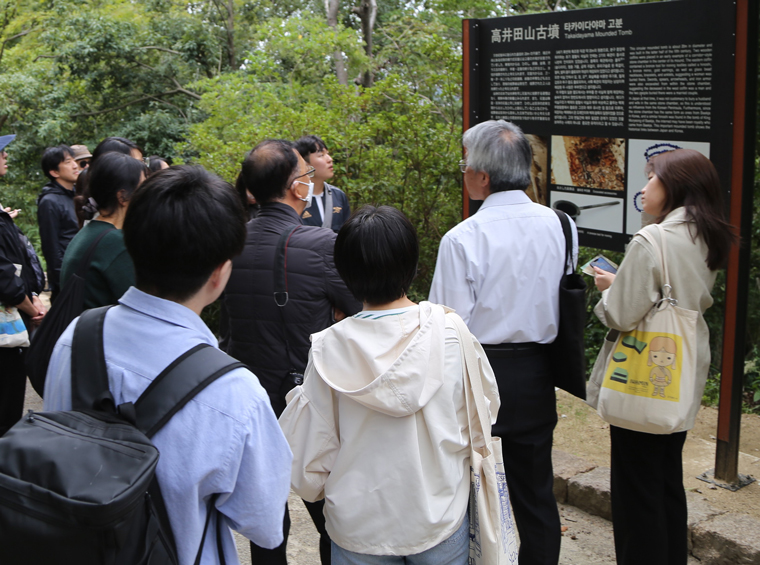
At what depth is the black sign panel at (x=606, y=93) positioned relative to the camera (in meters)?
3.45

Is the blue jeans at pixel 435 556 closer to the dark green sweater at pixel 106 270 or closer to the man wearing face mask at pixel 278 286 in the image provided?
the man wearing face mask at pixel 278 286

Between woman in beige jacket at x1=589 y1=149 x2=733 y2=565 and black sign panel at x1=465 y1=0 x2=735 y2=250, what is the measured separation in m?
0.28

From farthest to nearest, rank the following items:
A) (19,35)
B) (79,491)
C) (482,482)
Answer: (19,35) < (482,482) < (79,491)

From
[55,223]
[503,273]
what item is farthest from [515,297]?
[55,223]

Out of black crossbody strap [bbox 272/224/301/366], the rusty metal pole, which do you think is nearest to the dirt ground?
the rusty metal pole

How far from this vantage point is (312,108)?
633 cm

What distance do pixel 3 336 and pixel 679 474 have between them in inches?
129

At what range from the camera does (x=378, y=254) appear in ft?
6.23

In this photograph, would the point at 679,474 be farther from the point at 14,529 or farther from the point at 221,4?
the point at 221,4

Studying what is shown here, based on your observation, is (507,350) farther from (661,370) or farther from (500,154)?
(500,154)

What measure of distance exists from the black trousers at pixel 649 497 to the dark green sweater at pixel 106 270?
2.05 meters

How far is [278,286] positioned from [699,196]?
1641 mm

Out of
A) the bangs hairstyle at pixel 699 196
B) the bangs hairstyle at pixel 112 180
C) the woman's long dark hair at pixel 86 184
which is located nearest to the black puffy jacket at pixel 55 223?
the woman's long dark hair at pixel 86 184

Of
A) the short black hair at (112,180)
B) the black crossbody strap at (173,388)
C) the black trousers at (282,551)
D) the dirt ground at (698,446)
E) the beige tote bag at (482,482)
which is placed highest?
the short black hair at (112,180)
